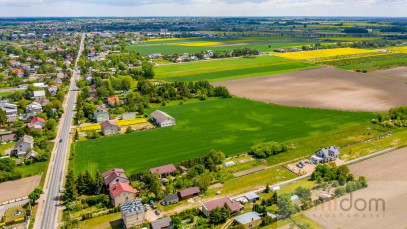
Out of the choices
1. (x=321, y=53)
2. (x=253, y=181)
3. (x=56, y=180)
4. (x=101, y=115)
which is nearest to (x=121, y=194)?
(x=56, y=180)

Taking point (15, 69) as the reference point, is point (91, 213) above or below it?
below

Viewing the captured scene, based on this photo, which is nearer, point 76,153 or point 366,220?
point 366,220

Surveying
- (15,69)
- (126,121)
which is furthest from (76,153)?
(15,69)

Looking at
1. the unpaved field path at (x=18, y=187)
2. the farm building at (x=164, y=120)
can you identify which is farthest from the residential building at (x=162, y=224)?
the farm building at (x=164, y=120)

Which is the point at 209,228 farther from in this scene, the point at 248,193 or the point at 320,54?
the point at 320,54

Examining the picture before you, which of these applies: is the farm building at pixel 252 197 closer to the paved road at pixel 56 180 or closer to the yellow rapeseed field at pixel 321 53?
the paved road at pixel 56 180
